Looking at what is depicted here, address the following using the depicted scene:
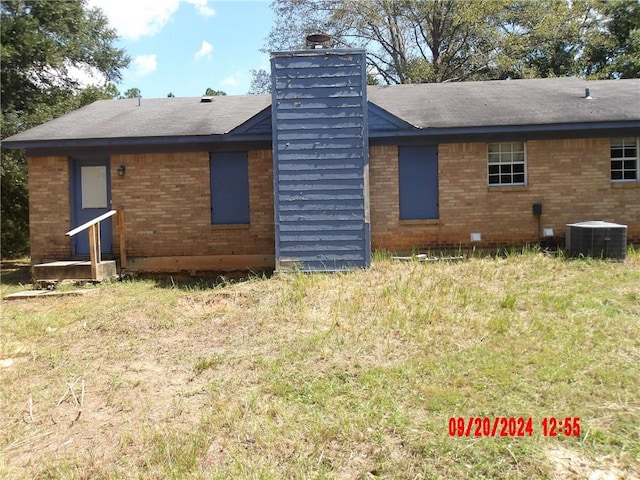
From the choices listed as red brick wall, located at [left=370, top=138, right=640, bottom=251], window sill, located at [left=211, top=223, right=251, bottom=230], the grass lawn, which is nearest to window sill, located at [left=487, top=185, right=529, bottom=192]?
red brick wall, located at [left=370, top=138, right=640, bottom=251]

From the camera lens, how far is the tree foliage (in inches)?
912

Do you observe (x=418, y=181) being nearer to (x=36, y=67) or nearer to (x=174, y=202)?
(x=174, y=202)

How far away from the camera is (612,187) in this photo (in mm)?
10203

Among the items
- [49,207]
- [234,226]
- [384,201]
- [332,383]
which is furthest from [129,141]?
[332,383]

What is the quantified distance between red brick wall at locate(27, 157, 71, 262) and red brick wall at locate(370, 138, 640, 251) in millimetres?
6888

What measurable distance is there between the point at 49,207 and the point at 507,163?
1028cm

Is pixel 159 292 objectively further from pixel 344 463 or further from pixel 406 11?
pixel 406 11

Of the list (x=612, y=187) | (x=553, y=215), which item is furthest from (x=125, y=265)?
(x=612, y=187)

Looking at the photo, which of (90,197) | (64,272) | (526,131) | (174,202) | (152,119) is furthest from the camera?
(152,119)

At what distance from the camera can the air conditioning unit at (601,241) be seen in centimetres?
882

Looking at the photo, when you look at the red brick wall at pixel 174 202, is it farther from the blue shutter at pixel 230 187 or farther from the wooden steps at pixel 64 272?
the wooden steps at pixel 64 272

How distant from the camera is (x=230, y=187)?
10609 millimetres

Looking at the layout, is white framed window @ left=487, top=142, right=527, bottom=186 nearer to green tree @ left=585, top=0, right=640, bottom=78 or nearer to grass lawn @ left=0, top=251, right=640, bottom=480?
grass lawn @ left=0, top=251, right=640, bottom=480

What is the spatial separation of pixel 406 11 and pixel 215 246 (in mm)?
19320
